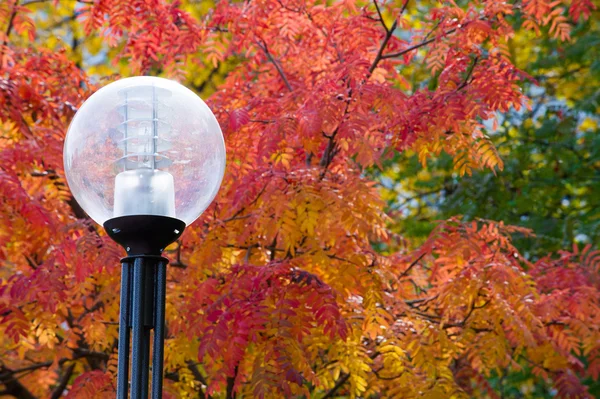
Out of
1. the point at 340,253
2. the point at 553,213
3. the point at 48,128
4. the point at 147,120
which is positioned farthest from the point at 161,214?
the point at 553,213

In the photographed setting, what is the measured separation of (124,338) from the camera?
252 centimetres

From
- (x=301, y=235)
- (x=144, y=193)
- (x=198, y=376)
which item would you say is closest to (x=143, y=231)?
(x=144, y=193)

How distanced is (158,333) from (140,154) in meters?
0.57

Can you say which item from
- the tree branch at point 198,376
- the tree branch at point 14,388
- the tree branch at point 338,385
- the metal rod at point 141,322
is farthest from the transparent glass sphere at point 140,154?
the tree branch at point 14,388

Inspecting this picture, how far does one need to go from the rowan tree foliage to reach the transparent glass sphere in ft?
6.02

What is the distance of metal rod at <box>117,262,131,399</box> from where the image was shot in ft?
8.12

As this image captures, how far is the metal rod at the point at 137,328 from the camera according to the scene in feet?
8.09

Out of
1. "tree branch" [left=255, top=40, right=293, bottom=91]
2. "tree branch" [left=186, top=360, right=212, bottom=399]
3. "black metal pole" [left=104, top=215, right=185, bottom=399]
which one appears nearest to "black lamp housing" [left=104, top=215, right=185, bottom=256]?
"black metal pole" [left=104, top=215, right=185, bottom=399]

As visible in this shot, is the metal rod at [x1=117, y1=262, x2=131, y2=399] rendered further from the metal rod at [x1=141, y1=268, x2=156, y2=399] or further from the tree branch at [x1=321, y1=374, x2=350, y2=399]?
the tree branch at [x1=321, y1=374, x2=350, y2=399]

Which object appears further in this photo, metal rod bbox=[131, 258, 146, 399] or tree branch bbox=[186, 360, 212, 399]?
tree branch bbox=[186, 360, 212, 399]

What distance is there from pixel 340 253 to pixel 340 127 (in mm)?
1042

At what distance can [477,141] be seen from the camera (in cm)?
532

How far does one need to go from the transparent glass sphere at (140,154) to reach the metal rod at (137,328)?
0.61ft

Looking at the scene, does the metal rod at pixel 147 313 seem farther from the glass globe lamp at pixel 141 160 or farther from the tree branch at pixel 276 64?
the tree branch at pixel 276 64
